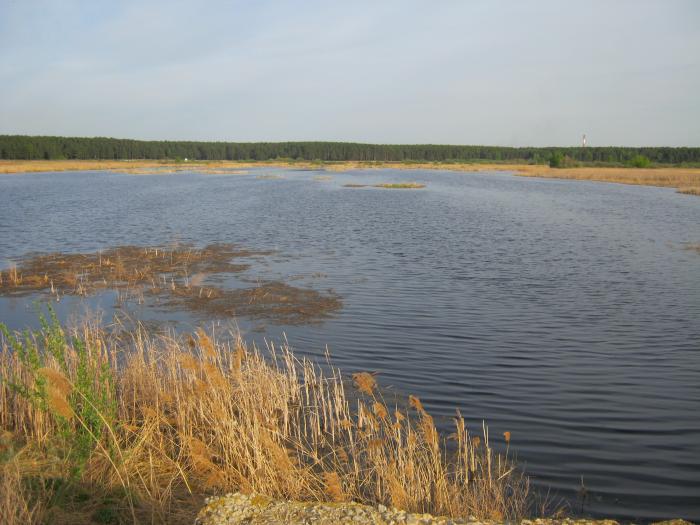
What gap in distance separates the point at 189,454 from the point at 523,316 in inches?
354

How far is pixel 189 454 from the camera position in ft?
19.6

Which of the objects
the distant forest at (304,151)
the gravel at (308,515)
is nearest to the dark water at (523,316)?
the gravel at (308,515)

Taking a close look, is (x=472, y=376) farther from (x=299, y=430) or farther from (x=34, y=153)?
(x=34, y=153)

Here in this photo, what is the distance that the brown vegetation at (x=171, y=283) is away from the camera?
13.8 m

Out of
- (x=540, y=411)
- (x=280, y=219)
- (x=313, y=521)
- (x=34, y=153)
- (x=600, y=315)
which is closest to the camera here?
(x=313, y=521)

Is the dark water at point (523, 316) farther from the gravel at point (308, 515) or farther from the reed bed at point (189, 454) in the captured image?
the gravel at point (308, 515)

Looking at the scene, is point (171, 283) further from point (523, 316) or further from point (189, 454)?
point (189, 454)

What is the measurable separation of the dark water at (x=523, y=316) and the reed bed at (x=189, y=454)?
4.12 feet

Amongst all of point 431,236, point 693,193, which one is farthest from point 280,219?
point 693,193

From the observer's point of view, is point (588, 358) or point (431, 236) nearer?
point (588, 358)

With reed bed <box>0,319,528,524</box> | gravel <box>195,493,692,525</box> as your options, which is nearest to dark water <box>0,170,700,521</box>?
reed bed <box>0,319,528,524</box>

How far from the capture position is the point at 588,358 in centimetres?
1044

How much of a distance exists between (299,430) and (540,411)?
10.9ft

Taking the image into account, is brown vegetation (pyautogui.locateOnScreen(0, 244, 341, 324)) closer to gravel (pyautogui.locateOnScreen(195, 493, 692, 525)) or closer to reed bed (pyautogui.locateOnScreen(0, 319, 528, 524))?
reed bed (pyautogui.locateOnScreen(0, 319, 528, 524))
